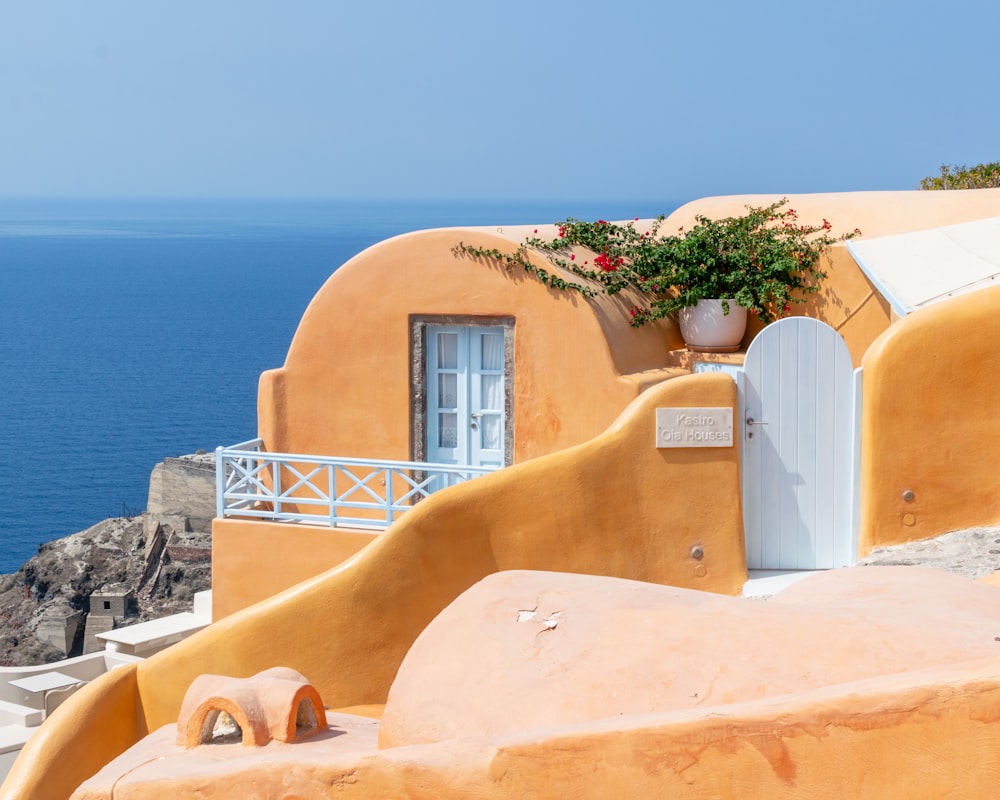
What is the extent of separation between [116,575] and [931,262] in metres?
23.6

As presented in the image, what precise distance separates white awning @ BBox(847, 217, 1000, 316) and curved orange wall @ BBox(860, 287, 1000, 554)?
113cm

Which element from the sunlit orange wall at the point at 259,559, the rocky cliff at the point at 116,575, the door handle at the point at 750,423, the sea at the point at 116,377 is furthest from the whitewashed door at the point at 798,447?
the rocky cliff at the point at 116,575

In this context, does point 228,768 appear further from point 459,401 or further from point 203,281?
point 203,281

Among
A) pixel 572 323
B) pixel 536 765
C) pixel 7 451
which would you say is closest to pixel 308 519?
pixel 572 323

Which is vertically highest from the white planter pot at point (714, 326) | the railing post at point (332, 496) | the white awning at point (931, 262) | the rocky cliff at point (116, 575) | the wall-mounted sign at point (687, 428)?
the white awning at point (931, 262)

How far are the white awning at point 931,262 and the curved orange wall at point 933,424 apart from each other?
3.72ft

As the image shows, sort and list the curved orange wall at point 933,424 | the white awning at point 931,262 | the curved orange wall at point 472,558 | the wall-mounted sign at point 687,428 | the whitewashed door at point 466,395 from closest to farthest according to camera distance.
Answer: the curved orange wall at point 472,558, the curved orange wall at point 933,424, the wall-mounted sign at point 687,428, the white awning at point 931,262, the whitewashed door at point 466,395

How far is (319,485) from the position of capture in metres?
13.1

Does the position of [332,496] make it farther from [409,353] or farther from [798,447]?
[798,447]

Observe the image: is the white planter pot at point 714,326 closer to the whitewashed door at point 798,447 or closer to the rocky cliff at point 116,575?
the whitewashed door at point 798,447

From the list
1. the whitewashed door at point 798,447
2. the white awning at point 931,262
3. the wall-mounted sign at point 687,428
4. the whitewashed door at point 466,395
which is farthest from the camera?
the whitewashed door at point 466,395

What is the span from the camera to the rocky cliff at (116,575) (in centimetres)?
2620

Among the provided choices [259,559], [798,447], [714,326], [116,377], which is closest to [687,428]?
[798,447]

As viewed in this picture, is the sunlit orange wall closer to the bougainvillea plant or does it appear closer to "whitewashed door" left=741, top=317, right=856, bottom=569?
the bougainvillea plant
